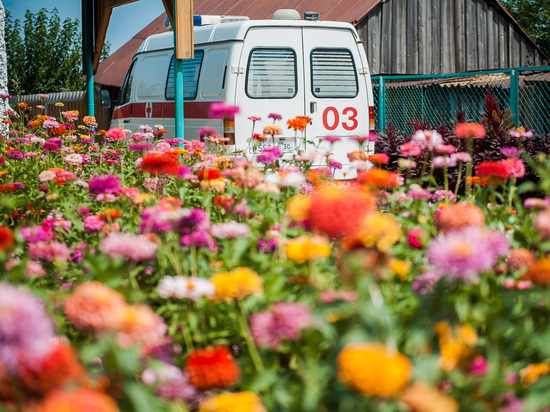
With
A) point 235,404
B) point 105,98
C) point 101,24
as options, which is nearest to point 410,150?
point 235,404

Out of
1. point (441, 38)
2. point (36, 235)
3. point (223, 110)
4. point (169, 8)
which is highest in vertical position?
point (441, 38)

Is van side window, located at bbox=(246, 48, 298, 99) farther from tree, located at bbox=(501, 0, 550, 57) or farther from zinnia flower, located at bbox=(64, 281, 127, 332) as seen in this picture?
tree, located at bbox=(501, 0, 550, 57)

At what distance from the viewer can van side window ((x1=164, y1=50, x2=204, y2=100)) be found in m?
7.69

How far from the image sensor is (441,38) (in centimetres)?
1941

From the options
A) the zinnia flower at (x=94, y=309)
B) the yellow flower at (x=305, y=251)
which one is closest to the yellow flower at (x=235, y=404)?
the zinnia flower at (x=94, y=309)

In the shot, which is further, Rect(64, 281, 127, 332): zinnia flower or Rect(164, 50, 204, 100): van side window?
Rect(164, 50, 204, 100): van side window

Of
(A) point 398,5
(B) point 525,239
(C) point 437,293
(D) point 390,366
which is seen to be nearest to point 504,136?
(B) point 525,239

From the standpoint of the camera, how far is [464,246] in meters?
1.33

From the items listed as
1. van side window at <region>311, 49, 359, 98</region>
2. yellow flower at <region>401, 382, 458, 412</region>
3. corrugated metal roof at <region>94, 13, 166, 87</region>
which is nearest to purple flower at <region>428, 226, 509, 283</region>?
yellow flower at <region>401, 382, 458, 412</region>

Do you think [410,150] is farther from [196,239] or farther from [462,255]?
[462,255]

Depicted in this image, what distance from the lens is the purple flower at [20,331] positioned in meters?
0.99

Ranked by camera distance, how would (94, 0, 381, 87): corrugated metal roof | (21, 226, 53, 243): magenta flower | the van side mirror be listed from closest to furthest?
(21, 226, 53, 243): magenta flower → the van side mirror → (94, 0, 381, 87): corrugated metal roof

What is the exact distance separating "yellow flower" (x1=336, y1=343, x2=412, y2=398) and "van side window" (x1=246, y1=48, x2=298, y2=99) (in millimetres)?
6136

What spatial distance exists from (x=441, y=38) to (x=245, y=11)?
6.07m
